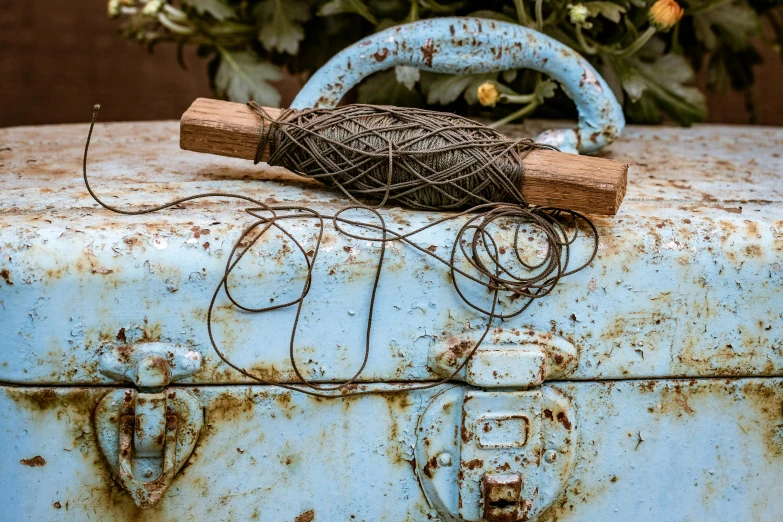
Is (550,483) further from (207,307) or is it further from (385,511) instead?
(207,307)

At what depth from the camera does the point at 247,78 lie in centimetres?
150


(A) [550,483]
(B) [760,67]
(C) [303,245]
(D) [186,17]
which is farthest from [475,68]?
(B) [760,67]

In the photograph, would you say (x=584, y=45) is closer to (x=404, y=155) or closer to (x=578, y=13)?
(x=578, y=13)

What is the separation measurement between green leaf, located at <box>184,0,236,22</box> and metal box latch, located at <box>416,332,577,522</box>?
0.85m

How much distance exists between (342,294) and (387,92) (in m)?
0.64

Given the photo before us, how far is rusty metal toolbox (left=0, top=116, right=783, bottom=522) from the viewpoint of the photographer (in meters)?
0.84

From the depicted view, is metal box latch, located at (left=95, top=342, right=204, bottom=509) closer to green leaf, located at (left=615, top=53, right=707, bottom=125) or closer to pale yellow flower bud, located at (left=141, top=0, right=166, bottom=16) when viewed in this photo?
pale yellow flower bud, located at (left=141, top=0, right=166, bottom=16)

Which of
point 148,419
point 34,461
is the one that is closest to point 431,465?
point 148,419

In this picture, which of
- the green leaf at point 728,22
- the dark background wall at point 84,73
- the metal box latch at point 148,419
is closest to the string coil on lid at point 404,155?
the metal box latch at point 148,419

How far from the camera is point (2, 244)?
0.81 m

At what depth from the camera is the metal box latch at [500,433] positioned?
88cm

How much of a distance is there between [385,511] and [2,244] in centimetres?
47

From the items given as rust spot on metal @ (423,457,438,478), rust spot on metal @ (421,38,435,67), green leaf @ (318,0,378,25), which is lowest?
Answer: rust spot on metal @ (423,457,438,478)

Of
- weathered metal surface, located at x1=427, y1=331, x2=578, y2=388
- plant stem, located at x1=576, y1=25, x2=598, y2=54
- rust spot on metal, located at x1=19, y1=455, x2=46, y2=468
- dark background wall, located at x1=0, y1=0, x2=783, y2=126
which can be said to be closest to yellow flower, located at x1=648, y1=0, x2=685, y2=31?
plant stem, located at x1=576, y1=25, x2=598, y2=54
